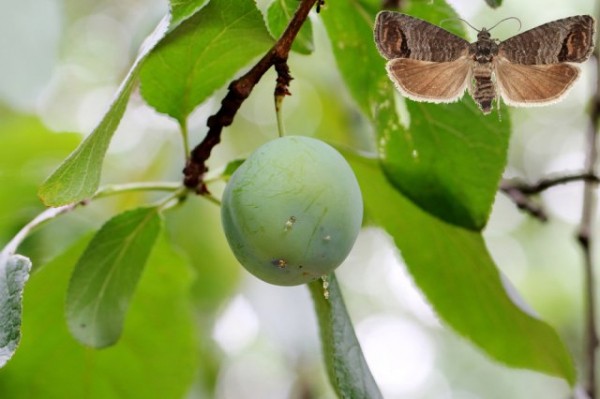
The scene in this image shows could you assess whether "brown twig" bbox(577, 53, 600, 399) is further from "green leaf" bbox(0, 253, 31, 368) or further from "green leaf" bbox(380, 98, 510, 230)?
"green leaf" bbox(0, 253, 31, 368)

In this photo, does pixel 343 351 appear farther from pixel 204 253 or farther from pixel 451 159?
pixel 204 253

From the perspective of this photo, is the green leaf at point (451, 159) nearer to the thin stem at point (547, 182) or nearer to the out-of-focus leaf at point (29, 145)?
the thin stem at point (547, 182)

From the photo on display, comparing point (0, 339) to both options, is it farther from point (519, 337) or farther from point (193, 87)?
point (519, 337)

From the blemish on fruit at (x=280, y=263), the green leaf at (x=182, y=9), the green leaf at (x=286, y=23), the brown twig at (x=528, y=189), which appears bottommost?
the brown twig at (x=528, y=189)

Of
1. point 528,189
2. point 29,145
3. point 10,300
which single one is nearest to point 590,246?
point 528,189

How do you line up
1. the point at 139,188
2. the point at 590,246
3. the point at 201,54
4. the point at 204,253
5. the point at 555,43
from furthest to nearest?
the point at 204,253
the point at 590,246
the point at 139,188
the point at 201,54
the point at 555,43

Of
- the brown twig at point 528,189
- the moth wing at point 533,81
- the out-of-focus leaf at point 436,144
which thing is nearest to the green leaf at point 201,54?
the out-of-focus leaf at point 436,144

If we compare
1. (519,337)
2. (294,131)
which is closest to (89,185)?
(519,337)
